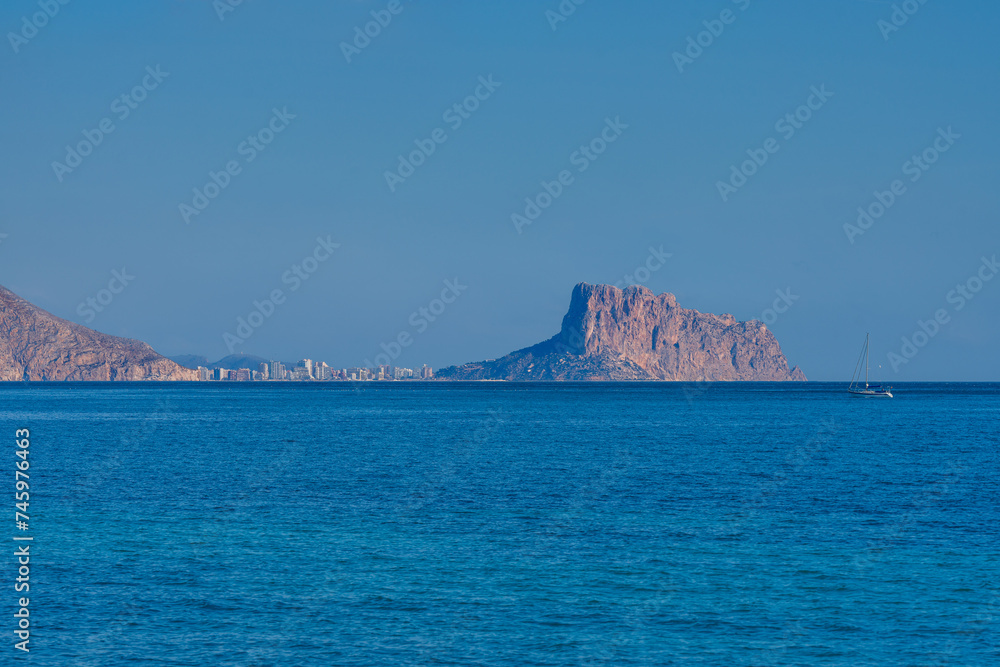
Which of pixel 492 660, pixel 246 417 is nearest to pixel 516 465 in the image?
pixel 492 660

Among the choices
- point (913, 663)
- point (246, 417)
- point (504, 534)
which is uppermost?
point (246, 417)

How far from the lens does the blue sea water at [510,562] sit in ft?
92.2

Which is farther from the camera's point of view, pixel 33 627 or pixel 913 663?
pixel 33 627

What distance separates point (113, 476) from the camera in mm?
68688

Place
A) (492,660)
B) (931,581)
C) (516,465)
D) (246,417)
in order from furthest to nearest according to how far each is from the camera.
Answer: (246,417) < (516,465) < (931,581) < (492,660)

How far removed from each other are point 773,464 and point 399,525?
4455cm

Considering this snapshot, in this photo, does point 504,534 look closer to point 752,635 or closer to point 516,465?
point 752,635

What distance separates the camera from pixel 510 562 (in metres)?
38.0

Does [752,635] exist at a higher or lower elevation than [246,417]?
lower

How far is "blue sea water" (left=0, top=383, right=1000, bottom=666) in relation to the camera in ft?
92.2

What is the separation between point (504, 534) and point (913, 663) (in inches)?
847

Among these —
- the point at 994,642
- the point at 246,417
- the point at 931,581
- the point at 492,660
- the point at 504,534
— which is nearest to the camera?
the point at 492,660

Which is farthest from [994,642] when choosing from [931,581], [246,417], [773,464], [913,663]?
[246,417]

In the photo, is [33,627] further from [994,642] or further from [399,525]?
[994,642]
